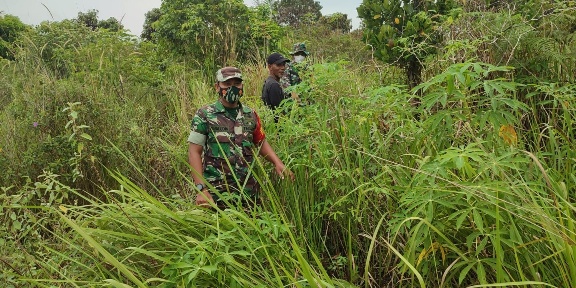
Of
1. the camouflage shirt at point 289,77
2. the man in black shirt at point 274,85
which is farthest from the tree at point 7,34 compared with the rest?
the camouflage shirt at point 289,77

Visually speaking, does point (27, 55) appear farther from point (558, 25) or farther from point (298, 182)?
point (558, 25)

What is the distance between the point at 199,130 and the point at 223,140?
168 mm

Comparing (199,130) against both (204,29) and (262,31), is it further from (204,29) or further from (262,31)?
(262,31)

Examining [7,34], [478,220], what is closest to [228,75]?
[478,220]

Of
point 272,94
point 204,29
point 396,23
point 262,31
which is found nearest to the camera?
point 272,94

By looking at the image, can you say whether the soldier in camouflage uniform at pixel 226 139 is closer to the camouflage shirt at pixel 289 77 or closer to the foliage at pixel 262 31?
the camouflage shirt at pixel 289 77

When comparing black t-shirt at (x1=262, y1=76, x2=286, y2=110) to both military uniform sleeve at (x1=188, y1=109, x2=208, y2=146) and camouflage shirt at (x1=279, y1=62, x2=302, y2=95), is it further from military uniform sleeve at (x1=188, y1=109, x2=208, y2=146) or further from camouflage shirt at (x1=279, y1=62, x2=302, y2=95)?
military uniform sleeve at (x1=188, y1=109, x2=208, y2=146)

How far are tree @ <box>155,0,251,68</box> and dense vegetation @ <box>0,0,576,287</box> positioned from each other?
1.75 metres

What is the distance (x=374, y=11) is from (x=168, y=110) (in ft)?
9.04

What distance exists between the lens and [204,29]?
6887 millimetres

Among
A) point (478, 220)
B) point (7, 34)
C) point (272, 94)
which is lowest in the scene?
point (478, 220)

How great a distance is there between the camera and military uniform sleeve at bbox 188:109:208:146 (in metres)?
2.82

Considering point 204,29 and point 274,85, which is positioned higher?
point 204,29

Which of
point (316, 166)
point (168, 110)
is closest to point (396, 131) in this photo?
point (316, 166)
